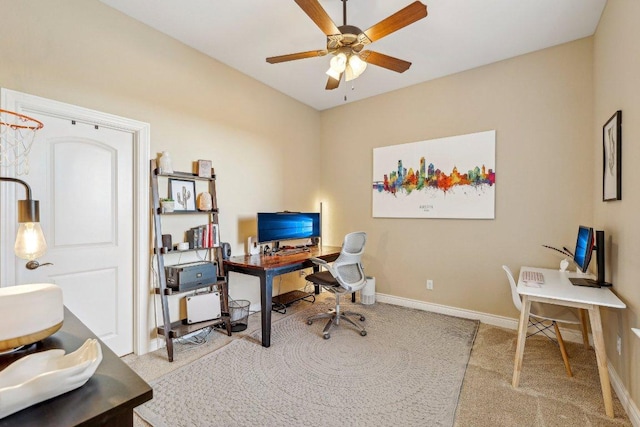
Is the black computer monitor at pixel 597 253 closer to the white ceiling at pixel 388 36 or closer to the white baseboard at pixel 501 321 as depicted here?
the white baseboard at pixel 501 321

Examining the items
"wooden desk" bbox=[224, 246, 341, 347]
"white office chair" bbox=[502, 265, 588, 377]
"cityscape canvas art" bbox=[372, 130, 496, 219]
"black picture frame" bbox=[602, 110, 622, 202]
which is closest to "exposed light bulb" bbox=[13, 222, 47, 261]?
"wooden desk" bbox=[224, 246, 341, 347]

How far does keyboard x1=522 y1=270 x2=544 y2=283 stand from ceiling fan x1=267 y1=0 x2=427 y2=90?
78.9 inches

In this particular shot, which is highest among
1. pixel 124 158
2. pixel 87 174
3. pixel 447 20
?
pixel 447 20

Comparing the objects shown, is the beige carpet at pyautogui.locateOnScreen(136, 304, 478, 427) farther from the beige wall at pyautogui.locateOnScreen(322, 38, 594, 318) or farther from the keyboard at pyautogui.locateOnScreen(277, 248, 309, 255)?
the keyboard at pyautogui.locateOnScreen(277, 248, 309, 255)

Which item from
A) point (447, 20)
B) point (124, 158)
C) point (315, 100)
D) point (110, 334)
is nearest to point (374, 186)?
point (315, 100)

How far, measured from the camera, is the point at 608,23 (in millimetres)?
2324

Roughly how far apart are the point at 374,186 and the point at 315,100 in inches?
61.5

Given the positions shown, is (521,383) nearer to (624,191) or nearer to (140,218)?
(624,191)

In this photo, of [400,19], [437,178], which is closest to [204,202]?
[400,19]

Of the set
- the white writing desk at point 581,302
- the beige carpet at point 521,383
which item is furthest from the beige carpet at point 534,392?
the white writing desk at point 581,302

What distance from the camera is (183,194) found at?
9.58ft

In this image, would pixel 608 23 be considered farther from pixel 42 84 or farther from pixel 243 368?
pixel 42 84

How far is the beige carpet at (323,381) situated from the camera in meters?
1.87

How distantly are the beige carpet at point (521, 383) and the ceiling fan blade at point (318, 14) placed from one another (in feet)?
8.36
